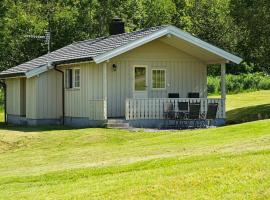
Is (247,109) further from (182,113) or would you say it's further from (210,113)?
(182,113)

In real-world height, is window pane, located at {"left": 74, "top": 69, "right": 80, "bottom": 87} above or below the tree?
below

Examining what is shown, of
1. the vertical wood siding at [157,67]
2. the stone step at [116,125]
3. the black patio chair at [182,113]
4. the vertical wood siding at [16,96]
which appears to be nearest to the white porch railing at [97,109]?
the stone step at [116,125]

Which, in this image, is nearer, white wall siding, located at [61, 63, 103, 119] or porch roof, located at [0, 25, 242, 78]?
porch roof, located at [0, 25, 242, 78]

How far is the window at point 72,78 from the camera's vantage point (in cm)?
2822

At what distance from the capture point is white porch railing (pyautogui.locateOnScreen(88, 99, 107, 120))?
25.4 meters

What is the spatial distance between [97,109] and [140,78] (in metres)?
2.86

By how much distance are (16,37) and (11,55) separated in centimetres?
149

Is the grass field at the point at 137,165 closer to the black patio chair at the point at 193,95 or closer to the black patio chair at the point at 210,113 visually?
the black patio chair at the point at 210,113

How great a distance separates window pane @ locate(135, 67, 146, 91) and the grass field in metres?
4.76

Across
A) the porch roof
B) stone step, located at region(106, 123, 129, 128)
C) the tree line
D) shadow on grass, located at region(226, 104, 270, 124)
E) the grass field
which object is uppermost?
the tree line

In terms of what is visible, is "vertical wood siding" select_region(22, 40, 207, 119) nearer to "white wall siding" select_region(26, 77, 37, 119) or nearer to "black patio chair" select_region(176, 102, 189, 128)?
"white wall siding" select_region(26, 77, 37, 119)

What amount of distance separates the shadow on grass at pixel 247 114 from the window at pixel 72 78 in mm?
7142

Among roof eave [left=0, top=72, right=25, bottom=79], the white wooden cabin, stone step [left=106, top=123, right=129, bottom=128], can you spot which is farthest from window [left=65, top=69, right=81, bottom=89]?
stone step [left=106, top=123, right=129, bottom=128]

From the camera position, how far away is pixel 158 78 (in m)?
28.1
